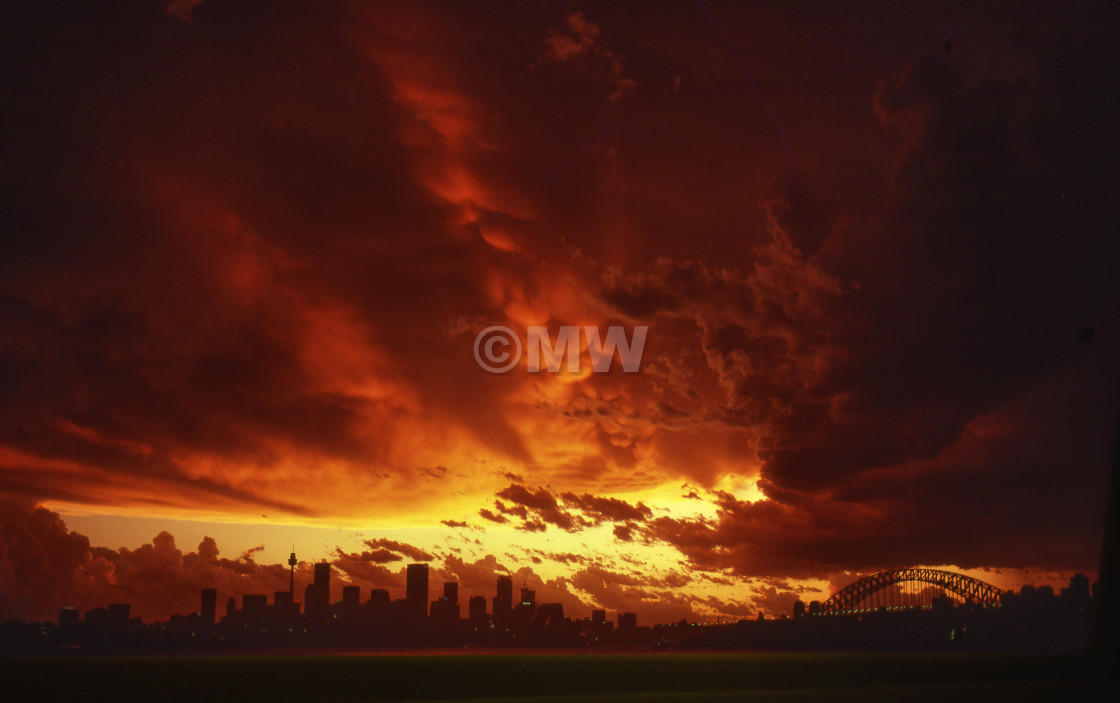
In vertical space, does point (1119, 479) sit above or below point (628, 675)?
above

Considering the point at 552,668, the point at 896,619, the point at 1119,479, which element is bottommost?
the point at 896,619

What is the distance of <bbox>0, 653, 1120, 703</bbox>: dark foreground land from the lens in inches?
522

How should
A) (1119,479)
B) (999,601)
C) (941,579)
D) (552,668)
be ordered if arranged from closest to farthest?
(552,668)
(1119,479)
(999,601)
(941,579)

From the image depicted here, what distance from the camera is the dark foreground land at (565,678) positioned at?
13258 millimetres

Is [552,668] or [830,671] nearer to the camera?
[552,668]

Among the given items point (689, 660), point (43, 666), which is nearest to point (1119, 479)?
point (689, 660)

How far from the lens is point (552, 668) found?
1620 cm

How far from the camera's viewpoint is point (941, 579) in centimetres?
7094

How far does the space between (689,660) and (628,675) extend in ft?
5.47

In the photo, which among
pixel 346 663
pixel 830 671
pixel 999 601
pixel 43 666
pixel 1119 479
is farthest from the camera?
pixel 999 601

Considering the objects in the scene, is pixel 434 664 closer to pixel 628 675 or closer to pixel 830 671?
pixel 628 675

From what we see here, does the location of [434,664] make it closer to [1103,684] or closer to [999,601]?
[1103,684]

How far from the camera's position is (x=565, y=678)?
1620 centimetres

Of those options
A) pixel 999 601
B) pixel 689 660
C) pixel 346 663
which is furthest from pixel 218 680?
pixel 999 601
